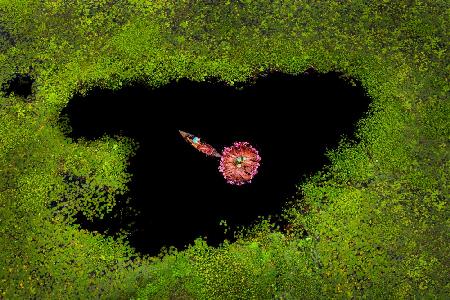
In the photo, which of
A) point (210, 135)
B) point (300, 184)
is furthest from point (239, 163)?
point (300, 184)

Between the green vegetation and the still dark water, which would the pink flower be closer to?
the still dark water

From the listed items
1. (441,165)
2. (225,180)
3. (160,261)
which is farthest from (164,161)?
(441,165)

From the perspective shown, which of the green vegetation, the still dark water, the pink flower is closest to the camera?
the green vegetation

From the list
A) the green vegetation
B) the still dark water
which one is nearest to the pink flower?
the still dark water

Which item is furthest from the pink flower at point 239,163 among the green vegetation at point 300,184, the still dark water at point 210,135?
the green vegetation at point 300,184

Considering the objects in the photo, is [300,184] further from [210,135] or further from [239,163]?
[210,135]

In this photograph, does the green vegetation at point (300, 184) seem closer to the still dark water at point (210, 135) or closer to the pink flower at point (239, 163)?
the still dark water at point (210, 135)
